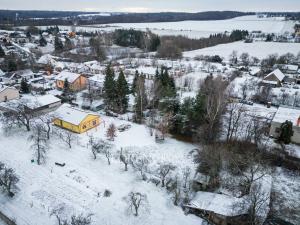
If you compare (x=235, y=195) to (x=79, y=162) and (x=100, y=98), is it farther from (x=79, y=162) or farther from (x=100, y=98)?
(x=100, y=98)

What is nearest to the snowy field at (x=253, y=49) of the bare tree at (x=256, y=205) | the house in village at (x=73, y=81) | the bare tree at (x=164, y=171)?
the house in village at (x=73, y=81)

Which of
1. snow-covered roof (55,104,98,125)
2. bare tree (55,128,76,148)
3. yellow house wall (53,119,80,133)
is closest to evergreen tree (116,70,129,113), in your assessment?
snow-covered roof (55,104,98,125)

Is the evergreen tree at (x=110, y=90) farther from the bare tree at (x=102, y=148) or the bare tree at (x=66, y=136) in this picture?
the bare tree at (x=102, y=148)

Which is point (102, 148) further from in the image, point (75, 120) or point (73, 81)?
point (73, 81)

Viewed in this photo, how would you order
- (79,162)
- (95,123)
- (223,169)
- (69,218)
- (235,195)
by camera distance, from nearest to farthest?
(69,218), (235,195), (223,169), (79,162), (95,123)

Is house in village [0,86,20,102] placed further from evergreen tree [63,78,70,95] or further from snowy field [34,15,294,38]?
snowy field [34,15,294,38]

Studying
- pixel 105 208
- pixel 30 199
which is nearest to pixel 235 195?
pixel 105 208
